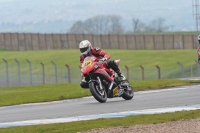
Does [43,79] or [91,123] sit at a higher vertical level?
[91,123]

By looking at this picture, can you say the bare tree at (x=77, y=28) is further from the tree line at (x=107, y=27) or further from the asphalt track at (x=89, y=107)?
the asphalt track at (x=89, y=107)

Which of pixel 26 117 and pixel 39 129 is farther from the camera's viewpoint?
pixel 26 117

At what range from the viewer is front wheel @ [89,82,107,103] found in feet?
63.6

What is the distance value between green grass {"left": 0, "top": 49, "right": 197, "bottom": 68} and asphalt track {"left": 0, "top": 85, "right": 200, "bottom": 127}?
37309 millimetres

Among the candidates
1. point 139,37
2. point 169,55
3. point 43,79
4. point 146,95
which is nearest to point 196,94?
point 146,95

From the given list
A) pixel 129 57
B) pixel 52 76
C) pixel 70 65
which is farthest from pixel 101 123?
pixel 129 57

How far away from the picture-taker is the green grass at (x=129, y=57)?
6272 cm

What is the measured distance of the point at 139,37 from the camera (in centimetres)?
8112

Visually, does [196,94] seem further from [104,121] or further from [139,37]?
[139,37]

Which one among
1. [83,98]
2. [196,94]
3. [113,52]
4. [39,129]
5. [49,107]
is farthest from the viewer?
[113,52]

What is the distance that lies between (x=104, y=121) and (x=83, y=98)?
8506 millimetres

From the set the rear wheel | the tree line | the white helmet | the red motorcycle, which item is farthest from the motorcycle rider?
the tree line

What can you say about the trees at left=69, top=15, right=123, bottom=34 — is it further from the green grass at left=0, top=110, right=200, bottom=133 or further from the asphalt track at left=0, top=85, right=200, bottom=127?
the green grass at left=0, top=110, right=200, bottom=133

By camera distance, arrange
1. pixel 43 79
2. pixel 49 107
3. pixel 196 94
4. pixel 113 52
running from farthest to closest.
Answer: pixel 113 52 → pixel 43 79 → pixel 196 94 → pixel 49 107
